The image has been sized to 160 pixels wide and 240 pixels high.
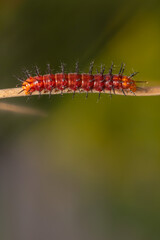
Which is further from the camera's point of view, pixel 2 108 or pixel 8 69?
pixel 8 69

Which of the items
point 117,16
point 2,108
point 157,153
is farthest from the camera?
point 117,16

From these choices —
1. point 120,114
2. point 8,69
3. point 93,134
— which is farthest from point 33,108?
point 120,114

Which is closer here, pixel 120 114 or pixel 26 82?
pixel 26 82

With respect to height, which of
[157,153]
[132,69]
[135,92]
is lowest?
[157,153]

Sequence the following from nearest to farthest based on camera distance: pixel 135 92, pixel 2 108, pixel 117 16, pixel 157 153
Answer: pixel 135 92, pixel 2 108, pixel 157 153, pixel 117 16

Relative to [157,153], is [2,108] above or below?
above

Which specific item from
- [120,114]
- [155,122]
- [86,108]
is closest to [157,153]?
[155,122]

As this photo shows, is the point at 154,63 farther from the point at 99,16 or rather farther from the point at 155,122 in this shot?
the point at 99,16

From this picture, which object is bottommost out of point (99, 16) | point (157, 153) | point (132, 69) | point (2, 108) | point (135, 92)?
point (157, 153)

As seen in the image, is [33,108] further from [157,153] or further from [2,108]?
[157,153]
